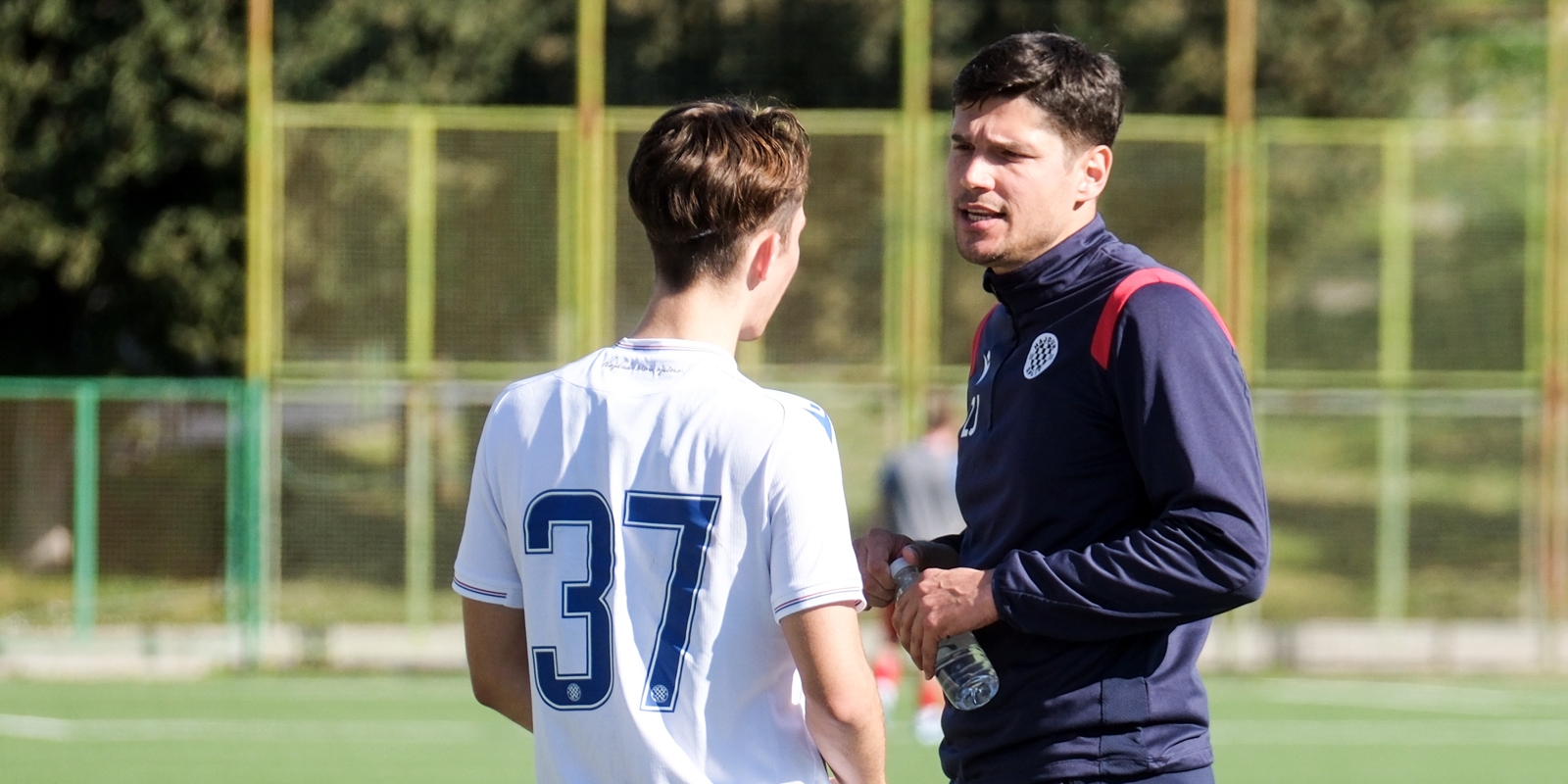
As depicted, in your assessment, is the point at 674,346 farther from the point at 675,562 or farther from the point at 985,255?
the point at 985,255

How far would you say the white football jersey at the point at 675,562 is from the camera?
2.30 m

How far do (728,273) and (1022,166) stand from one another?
2.15 ft

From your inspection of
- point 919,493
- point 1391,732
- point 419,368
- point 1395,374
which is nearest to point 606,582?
point 919,493

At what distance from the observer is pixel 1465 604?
521 inches

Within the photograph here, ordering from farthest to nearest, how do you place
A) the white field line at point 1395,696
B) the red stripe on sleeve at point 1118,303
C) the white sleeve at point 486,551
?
the white field line at point 1395,696 → the red stripe on sleeve at point 1118,303 → the white sleeve at point 486,551

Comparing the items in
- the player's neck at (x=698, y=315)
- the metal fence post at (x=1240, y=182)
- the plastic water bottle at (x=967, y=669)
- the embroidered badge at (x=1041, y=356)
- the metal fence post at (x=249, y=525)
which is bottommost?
the metal fence post at (x=249, y=525)

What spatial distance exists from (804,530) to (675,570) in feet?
0.61

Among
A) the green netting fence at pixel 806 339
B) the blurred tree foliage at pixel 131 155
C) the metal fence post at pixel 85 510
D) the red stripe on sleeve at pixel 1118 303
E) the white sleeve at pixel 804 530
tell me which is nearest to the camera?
the white sleeve at pixel 804 530

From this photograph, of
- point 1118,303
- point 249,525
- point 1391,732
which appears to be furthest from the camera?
point 249,525

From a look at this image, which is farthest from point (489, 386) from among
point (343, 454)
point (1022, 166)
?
point (1022, 166)

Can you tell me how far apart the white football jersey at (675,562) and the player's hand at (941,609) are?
344mm

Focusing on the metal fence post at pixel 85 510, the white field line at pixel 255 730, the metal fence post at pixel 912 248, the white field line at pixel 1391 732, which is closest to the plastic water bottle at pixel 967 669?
the white field line at pixel 1391 732

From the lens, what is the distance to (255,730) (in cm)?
1012

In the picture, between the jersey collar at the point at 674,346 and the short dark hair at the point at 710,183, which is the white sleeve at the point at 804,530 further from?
the short dark hair at the point at 710,183
